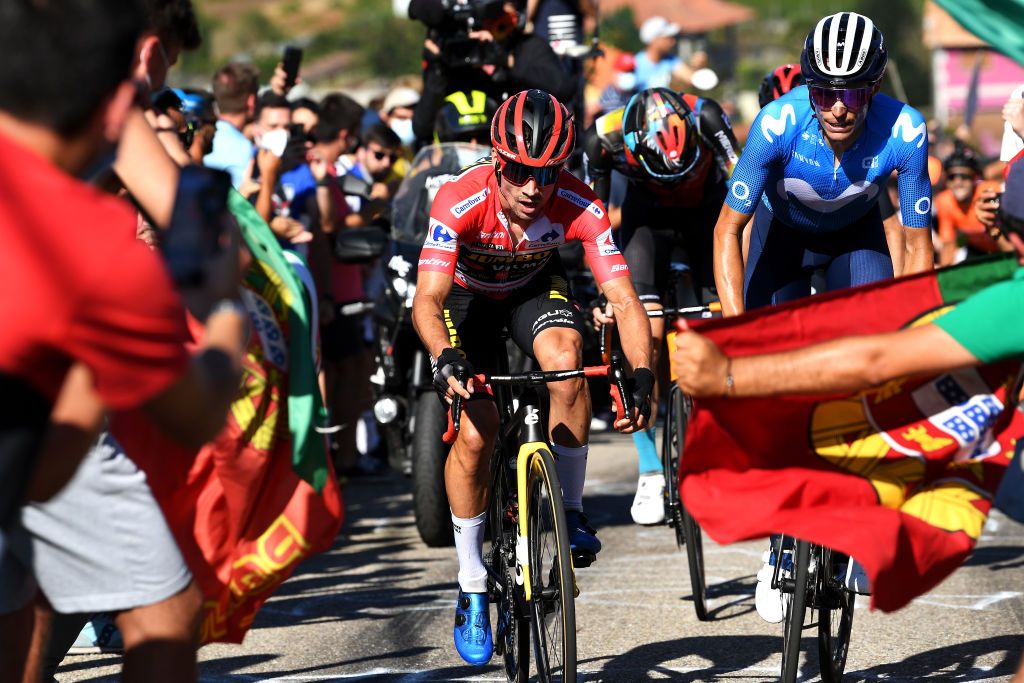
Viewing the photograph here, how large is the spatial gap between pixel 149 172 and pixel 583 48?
27.4 ft

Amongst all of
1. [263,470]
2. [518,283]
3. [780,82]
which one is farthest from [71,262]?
[780,82]

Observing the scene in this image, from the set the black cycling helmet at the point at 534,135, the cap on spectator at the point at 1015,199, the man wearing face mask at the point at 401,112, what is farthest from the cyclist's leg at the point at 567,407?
the man wearing face mask at the point at 401,112

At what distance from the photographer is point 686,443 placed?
451 centimetres

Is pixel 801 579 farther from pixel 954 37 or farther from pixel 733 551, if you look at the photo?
pixel 954 37

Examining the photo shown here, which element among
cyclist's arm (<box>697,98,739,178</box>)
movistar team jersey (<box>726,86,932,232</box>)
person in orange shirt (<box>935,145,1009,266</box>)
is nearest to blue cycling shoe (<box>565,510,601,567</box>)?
movistar team jersey (<box>726,86,932,232</box>)

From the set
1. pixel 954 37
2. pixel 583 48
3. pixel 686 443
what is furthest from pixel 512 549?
pixel 954 37

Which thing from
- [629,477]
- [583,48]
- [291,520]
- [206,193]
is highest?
[583,48]

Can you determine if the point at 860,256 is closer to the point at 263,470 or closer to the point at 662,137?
the point at 662,137

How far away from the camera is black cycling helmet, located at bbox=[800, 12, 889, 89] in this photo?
21.9ft

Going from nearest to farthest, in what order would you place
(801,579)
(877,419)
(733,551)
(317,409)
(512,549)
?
1. (317,409)
2. (877,419)
3. (801,579)
4. (512,549)
5. (733,551)

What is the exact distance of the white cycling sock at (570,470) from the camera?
6258mm

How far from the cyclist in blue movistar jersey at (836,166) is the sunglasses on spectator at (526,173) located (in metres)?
0.98

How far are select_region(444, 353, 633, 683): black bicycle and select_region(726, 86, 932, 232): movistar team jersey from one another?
1415 mm

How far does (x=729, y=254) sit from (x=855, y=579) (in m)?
1.55
